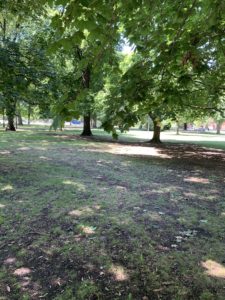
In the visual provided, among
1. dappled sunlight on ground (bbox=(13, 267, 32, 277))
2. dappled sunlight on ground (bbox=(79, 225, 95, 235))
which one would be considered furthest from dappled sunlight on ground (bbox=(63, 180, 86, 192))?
dappled sunlight on ground (bbox=(13, 267, 32, 277))

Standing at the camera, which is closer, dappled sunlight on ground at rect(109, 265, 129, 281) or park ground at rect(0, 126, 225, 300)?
park ground at rect(0, 126, 225, 300)

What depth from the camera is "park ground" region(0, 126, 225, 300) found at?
3070 millimetres

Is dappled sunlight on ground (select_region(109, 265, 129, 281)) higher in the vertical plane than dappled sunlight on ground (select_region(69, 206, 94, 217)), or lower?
lower

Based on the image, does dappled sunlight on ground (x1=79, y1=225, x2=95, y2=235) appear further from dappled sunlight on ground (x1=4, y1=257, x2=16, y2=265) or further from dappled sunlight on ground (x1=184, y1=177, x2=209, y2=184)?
dappled sunlight on ground (x1=184, y1=177, x2=209, y2=184)

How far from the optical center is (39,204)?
18.1 feet

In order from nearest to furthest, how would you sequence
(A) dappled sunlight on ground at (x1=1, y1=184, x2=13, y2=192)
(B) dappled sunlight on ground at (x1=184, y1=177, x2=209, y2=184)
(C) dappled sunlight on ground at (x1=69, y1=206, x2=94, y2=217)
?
(C) dappled sunlight on ground at (x1=69, y1=206, x2=94, y2=217) < (A) dappled sunlight on ground at (x1=1, y1=184, x2=13, y2=192) < (B) dappled sunlight on ground at (x1=184, y1=177, x2=209, y2=184)

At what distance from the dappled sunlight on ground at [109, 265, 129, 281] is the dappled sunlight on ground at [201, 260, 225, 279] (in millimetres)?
896

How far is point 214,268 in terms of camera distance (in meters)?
3.41

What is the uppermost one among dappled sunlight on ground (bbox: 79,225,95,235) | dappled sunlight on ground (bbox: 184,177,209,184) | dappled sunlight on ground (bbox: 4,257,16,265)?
dappled sunlight on ground (bbox: 79,225,95,235)

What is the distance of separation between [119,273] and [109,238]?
837 mm

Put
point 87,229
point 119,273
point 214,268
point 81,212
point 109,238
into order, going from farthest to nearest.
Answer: point 81,212 < point 87,229 < point 109,238 < point 214,268 < point 119,273

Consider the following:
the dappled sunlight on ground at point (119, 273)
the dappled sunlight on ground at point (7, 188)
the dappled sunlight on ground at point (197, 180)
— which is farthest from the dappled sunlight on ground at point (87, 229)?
the dappled sunlight on ground at point (197, 180)

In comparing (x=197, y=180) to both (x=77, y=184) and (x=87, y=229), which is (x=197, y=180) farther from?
(x=87, y=229)

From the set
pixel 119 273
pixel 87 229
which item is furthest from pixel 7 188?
pixel 119 273
